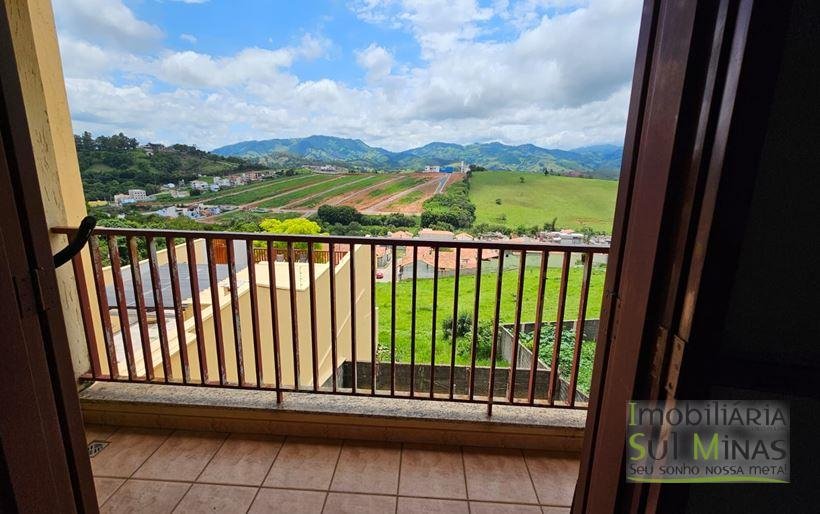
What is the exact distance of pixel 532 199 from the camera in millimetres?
2973

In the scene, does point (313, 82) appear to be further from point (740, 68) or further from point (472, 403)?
point (740, 68)

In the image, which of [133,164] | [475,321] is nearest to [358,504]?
[475,321]

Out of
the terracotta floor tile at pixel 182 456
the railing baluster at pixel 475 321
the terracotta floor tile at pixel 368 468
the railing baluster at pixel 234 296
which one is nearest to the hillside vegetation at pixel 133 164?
the railing baluster at pixel 234 296

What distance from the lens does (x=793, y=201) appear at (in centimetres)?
54

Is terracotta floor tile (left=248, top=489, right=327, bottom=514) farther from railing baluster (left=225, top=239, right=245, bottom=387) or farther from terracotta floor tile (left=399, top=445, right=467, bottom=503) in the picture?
railing baluster (left=225, top=239, right=245, bottom=387)

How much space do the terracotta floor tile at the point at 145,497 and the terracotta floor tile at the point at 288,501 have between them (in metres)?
0.39

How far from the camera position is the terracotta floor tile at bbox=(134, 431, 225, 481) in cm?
175

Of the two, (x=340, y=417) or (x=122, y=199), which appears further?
(x=122, y=199)

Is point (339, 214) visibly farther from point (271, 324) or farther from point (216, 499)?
point (216, 499)

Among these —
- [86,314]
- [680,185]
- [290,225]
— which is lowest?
[86,314]

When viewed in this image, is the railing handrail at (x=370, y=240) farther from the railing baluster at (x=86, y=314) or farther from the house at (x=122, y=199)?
the house at (x=122, y=199)

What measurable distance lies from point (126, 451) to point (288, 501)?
1044 mm

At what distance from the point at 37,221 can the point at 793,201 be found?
4.60ft

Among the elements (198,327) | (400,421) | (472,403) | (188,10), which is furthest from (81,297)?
(188,10)
